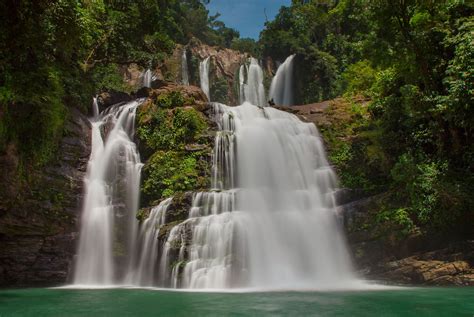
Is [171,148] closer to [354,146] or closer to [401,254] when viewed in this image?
[354,146]

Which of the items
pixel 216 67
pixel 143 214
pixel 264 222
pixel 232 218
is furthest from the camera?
pixel 216 67

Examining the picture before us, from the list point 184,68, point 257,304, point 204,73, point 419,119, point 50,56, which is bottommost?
point 257,304

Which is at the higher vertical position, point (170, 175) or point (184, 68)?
point (184, 68)

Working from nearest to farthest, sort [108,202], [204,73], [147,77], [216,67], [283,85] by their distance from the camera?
[108,202]
[147,77]
[283,85]
[204,73]
[216,67]

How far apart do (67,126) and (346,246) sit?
1333 cm

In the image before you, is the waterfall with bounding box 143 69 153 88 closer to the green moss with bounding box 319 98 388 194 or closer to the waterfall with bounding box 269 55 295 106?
the waterfall with bounding box 269 55 295 106

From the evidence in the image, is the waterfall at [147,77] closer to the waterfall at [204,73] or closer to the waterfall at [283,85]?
the waterfall at [204,73]

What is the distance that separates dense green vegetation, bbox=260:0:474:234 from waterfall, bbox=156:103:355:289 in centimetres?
187

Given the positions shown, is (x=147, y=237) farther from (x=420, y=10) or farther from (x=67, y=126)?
(x=420, y=10)

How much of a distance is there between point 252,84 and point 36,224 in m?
28.1

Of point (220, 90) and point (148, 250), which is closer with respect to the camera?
point (148, 250)

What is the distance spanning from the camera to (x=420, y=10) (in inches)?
608

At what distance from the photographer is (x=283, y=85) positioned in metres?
37.3

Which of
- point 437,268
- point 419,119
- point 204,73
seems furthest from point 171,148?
point 204,73
